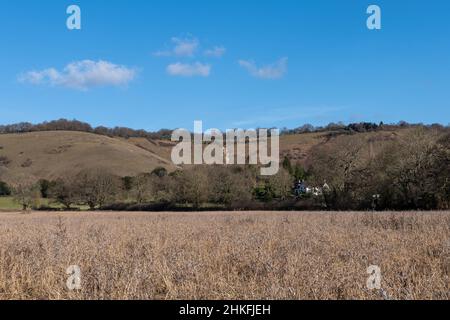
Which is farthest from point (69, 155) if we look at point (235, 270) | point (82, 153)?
point (235, 270)

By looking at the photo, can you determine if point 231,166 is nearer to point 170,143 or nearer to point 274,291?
point 274,291

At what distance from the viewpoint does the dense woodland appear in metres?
54.5

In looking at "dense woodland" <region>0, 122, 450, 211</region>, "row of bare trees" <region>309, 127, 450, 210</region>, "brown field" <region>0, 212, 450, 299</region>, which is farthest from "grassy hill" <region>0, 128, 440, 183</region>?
"brown field" <region>0, 212, 450, 299</region>

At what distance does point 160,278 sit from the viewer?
8.18 metres

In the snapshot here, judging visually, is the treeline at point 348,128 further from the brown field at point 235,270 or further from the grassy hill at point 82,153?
the brown field at point 235,270

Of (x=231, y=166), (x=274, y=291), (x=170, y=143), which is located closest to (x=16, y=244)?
(x=274, y=291)

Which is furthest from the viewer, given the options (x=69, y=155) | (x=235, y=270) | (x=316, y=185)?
(x=69, y=155)

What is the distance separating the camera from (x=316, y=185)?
228 feet

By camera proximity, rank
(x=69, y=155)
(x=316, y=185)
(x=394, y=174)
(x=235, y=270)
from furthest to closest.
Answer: (x=69, y=155), (x=316, y=185), (x=394, y=174), (x=235, y=270)

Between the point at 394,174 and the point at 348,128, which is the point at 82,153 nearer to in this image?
the point at 348,128

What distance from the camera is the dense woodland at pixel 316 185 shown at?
5453cm

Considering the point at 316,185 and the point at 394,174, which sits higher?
the point at 394,174

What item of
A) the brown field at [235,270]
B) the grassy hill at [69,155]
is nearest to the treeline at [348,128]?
the grassy hill at [69,155]

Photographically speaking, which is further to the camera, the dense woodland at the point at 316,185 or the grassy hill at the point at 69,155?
the grassy hill at the point at 69,155
